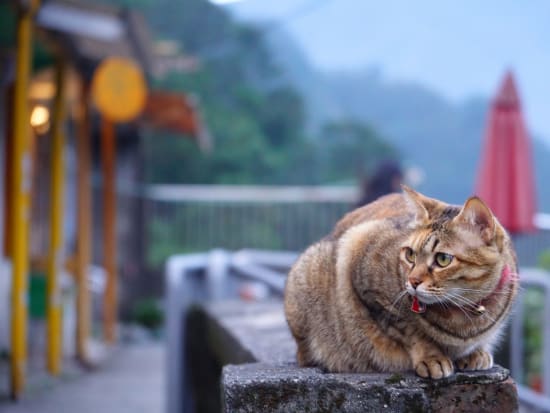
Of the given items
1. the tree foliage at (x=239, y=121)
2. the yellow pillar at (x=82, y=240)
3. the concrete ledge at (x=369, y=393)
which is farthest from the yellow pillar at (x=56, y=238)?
the tree foliage at (x=239, y=121)

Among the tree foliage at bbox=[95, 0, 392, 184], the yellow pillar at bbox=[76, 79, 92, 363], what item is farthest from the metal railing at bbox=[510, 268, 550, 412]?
the tree foliage at bbox=[95, 0, 392, 184]

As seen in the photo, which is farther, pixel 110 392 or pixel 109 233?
pixel 109 233

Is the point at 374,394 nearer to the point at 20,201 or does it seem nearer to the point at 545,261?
the point at 20,201

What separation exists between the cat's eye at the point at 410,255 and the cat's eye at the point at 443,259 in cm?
7

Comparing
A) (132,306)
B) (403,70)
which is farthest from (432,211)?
(403,70)

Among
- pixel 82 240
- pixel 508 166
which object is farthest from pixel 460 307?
pixel 82 240

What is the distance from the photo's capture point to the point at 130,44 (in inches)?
323

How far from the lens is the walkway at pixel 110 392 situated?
585cm

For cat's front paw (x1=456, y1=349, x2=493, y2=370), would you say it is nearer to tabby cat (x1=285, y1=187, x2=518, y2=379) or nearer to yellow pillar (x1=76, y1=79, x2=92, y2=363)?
tabby cat (x1=285, y1=187, x2=518, y2=379)

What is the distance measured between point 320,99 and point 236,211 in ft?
27.0

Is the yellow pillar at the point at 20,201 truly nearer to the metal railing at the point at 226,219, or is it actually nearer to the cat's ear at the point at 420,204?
the cat's ear at the point at 420,204

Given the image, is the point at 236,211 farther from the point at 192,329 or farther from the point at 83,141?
the point at 192,329

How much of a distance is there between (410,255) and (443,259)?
10 centimetres

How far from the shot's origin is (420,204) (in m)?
1.98
